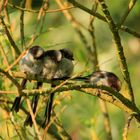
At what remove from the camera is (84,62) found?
2.91 m

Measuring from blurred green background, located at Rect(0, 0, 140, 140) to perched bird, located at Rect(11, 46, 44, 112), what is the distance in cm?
12

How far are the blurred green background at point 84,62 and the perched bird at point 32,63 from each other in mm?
124

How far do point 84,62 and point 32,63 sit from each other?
80cm

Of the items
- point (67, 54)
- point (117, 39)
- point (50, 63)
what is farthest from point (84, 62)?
point (117, 39)

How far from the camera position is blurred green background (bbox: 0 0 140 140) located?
2.73 m

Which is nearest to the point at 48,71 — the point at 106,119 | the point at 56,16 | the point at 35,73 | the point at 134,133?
the point at 35,73

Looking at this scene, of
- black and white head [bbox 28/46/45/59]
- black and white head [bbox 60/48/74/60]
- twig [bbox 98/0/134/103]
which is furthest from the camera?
black and white head [bbox 60/48/74/60]

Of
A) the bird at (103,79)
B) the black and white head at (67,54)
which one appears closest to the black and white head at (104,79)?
the bird at (103,79)

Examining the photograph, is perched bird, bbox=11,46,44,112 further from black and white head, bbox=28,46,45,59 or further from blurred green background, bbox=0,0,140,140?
blurred green background, bbox=0,0,140,140

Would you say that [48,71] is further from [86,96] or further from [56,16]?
[56,16]

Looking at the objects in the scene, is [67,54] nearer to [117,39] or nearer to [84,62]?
[117,39]

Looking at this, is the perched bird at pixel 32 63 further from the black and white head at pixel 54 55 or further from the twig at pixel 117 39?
the twig at pixel 117 39

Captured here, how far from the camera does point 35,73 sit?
6.95 ft

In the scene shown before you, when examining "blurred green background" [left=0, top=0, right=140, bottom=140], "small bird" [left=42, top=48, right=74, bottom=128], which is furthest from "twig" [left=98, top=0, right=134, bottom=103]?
"small bird" [left=42, top=48, right=74, bottom=128]
